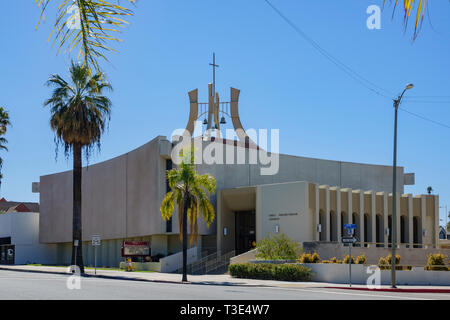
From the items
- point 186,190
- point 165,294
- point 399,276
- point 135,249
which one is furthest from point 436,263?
point 135,249

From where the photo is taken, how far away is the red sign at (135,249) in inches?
1981

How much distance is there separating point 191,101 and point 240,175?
8.63m

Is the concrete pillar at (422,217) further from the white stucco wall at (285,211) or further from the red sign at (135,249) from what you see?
the red sign at (135,249)

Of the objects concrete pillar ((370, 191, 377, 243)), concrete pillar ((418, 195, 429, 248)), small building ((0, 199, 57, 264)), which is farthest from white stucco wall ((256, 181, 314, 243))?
small building ((0, 199, 57, 264))

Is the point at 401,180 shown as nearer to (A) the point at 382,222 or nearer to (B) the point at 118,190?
(A) the point at 382,222

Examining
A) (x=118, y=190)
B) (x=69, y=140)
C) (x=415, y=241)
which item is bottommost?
(x=415, y=241)

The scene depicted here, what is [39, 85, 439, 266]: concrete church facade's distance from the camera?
47000mm

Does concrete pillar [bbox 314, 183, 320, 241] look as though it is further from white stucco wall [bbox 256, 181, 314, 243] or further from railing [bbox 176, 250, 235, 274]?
railing [bbox 176, 250, 235, 274]

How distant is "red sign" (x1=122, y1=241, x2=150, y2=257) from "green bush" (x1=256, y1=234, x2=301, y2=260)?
14210 mm

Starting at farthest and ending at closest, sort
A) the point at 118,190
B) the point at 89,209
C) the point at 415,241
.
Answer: the point at 89,209, the point at 118,190, the point at 415,241

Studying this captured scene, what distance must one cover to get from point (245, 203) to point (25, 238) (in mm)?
37055

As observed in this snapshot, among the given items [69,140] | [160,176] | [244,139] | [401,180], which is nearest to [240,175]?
[244,139]

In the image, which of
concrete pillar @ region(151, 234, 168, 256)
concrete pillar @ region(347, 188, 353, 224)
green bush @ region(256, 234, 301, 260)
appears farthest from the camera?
concrete pillar @ region(151, 234, 168, 256)

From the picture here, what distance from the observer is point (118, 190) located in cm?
5903
